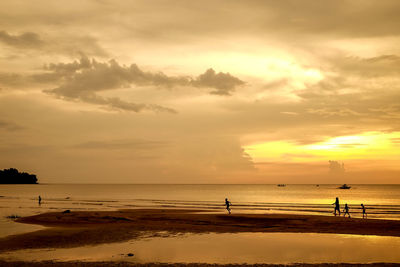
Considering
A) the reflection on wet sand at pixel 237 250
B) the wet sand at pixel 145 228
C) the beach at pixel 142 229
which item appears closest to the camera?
the reflection on wet sand at pixel 237 250

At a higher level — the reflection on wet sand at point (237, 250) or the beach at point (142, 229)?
the reflection on wet sand at point (237, 250)

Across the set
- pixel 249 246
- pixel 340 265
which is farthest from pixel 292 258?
pixel 249 246

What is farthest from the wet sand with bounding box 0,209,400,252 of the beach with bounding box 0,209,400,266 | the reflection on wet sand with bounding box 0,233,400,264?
the reflection on wet sand with bounding box 0,233,400,264

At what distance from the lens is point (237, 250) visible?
831 inches

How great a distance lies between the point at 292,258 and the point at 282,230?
39.3 feet

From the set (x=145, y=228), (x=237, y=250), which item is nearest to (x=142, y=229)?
(x=145, y=228)

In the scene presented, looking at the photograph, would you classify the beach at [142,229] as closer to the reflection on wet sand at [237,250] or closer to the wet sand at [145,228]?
the wet sand at [145,228]

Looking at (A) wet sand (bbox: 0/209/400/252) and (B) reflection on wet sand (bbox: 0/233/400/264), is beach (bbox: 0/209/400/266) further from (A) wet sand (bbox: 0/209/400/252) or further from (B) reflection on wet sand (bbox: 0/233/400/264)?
(B) reflection on wet sand (bbox: 0/233/400/264)

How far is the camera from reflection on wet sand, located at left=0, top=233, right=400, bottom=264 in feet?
60.9

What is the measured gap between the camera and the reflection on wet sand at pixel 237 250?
18.6m

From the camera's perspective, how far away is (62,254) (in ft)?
64.4

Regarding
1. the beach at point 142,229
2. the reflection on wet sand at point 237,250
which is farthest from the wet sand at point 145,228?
the reflection on wet sand at point 237,250

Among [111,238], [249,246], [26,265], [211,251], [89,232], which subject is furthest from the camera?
[89,232]

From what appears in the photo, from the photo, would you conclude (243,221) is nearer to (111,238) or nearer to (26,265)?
(111,238)
